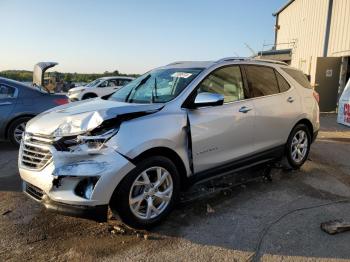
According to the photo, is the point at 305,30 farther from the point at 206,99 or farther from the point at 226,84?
the point at 206,99

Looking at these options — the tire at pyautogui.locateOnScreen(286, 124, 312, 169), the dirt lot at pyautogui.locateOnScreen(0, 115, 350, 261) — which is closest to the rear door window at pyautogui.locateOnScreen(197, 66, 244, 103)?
the dirt lot at pyautogui.locateOnScreen(0, 115, 350, 261)

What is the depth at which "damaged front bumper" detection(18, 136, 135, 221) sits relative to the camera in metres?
3.38

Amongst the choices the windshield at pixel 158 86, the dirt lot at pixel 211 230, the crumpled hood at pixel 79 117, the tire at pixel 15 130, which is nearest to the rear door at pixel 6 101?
the tire at pixel 15 130

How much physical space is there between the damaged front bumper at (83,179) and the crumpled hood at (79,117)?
26 centimetres

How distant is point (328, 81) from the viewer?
15789mm

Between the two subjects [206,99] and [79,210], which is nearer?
[79,210]

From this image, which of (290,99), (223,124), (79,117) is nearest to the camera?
(79,117)

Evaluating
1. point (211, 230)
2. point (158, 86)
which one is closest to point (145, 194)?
point (211, 230)

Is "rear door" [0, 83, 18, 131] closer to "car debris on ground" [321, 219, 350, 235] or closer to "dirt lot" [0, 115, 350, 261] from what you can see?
"dirt lot" [0, 115, 350, 261]

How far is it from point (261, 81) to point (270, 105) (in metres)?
0.36

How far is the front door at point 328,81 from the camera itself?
51.2ft

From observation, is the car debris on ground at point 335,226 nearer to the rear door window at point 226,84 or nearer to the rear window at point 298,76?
the rear door window at point 226,84

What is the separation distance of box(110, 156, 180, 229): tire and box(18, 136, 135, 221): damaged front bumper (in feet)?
0.41

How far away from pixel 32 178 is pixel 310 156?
16.9ft
